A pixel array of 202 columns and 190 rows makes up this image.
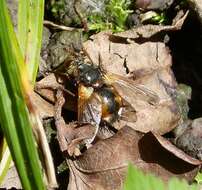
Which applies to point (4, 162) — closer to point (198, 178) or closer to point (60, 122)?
point (60, 122)

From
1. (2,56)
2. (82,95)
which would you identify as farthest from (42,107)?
(2,56)

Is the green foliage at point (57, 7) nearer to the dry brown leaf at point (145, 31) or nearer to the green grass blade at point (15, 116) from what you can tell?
the dry brown leaf at point (145, 31)

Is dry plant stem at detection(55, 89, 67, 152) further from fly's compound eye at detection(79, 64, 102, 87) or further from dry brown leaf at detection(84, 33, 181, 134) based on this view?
dry brown leaf at detection(84, 33, 181, 134)

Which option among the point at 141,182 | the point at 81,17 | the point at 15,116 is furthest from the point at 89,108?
the point at 141,182

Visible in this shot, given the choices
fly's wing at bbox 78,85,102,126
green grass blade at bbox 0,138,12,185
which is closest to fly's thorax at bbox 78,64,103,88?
fly's wing at bbox 78,85,102,126

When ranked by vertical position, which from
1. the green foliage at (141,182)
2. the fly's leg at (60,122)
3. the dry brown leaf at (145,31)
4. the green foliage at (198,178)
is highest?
the dry brown leaf at (145,31)

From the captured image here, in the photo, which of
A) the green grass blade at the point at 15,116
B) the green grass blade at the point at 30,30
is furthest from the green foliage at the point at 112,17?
the green grass blade at the point at 15,116

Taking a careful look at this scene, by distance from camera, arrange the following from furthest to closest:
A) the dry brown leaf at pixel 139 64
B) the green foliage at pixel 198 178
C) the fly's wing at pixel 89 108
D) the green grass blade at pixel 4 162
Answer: the dry brown leaf at pixel 139 64 → the fly's wing at pixel 89 108 → the green foliage at pixel 198 178 → the green grass blade at pixel 4 162
